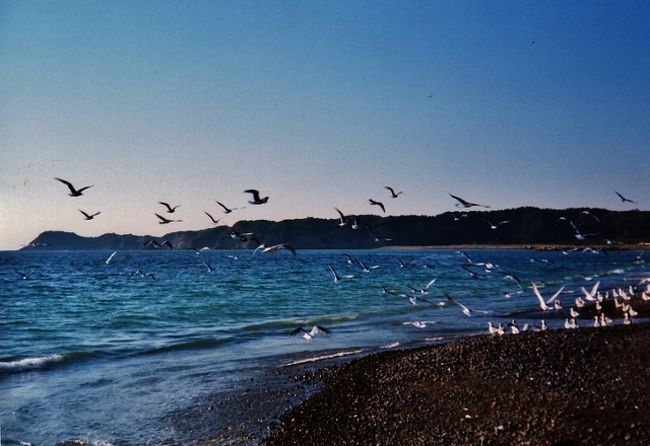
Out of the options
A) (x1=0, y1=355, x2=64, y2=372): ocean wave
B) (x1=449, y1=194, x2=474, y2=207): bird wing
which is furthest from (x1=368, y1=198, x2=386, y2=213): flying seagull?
(x1=0, y1=355, x2=64, y2=372): ocean wave

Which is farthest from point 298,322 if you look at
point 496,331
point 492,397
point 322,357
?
point 492,397

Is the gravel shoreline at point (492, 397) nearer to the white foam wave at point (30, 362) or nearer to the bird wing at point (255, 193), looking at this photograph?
the bird wing at point (255, 193)

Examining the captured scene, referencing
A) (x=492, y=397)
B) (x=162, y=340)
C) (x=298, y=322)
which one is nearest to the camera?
(x=492, y=397)

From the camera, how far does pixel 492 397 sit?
1105 centimetres

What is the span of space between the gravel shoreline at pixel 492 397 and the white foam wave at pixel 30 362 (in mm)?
10311

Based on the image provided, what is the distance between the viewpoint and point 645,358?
12.8 metres

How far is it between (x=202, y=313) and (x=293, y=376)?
1822 cm

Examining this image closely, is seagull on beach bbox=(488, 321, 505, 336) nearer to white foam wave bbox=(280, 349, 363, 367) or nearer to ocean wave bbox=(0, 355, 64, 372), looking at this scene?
white foam wave bbox=(280, 349, 363, 367)

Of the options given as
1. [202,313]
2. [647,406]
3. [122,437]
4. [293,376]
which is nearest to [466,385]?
[647,406]

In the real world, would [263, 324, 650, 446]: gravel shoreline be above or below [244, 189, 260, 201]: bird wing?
below

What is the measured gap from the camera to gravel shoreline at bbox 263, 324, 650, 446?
30.3ft

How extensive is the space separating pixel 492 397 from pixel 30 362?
50.8ft

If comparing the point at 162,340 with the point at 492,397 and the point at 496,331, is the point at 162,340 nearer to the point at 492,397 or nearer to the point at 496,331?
the point at 496,331

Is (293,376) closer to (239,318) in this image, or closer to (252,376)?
(252,376)
